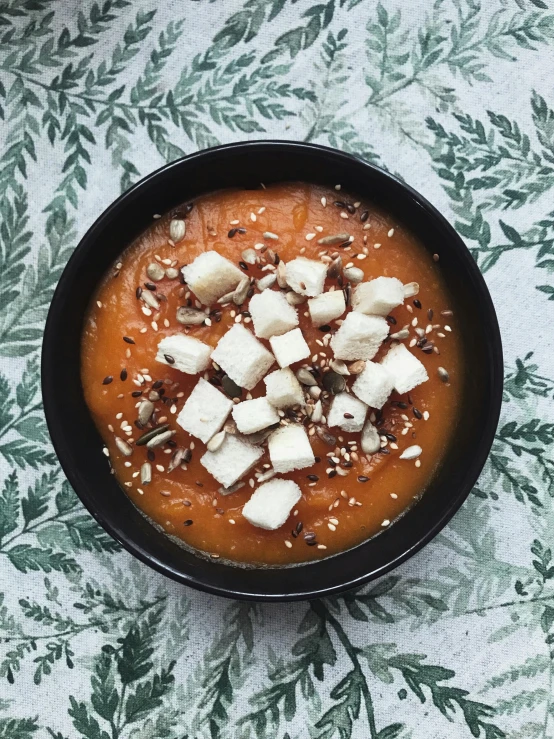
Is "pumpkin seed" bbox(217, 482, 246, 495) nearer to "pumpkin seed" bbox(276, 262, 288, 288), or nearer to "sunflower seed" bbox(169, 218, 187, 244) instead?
"pumpkin seed" bbox(276, 262, 288, 288)

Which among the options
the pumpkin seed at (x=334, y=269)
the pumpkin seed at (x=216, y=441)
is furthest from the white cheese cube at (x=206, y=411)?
the pumpkin seed at (x=334, y=269)

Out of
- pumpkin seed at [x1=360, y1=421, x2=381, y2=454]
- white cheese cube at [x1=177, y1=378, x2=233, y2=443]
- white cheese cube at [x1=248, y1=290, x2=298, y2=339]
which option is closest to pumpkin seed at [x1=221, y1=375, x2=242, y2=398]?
white cheese cube at [x1=177, y1=378, x2=233, y2=443]

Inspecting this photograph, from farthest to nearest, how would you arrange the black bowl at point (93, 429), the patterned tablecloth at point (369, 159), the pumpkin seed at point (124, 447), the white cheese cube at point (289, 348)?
the patterned tablecloth at point (369, 159)
the pumpkin seed at point (124, 447)
the black bowl at point (93, 429)
the white cheese cube at point (289, 348)

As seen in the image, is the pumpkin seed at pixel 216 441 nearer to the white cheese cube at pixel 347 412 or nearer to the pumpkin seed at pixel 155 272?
the white cheese cube at pixel 347 412

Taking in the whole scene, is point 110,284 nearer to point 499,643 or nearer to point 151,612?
point 151,612

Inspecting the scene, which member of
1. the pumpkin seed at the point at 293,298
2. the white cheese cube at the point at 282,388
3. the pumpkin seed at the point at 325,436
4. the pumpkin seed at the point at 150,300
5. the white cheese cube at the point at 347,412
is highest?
the pumpkin seed at the point at 293,298


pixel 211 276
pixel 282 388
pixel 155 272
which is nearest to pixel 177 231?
pixel 155 272
